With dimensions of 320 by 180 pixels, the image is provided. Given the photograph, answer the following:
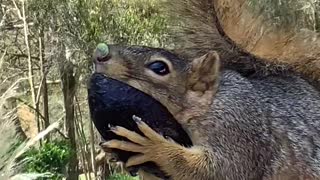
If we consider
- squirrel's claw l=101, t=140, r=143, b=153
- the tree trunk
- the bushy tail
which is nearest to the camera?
squirrel's claw l=101, t=140, r=143, b=153

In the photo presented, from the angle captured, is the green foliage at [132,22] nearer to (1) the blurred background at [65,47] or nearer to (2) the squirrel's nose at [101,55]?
(1) the blurred background at [65,47]

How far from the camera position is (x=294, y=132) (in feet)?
5.20

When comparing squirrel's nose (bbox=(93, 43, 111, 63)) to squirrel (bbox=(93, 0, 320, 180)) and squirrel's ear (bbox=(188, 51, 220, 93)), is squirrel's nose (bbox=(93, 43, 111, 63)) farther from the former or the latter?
squirrel's ear (bbox=(188, 51, 220, 93))

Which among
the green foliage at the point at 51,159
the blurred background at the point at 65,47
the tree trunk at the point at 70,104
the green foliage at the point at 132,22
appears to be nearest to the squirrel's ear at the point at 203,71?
the blurred background at the point at 65,47

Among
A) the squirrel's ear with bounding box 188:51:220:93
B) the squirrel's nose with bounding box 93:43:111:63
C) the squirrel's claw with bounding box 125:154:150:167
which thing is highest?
the squirrel's nose with bounding box 93:43:111:63

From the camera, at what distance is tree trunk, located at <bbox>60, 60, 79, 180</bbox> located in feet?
27.7

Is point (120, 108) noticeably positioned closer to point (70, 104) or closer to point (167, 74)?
point (167, 74)

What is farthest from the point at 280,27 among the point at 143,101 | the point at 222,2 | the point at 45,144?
the point at 45,144

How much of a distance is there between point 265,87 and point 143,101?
0.33m

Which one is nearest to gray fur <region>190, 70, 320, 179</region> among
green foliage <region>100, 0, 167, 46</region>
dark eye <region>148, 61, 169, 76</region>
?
dark eye <region>148, 61, 169, 76</region>

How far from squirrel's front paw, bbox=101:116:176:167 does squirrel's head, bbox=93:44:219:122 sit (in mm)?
73

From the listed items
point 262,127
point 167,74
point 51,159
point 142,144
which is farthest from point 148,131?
point 51,159

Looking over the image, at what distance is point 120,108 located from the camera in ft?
4.59

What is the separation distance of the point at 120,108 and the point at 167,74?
0.13 m
